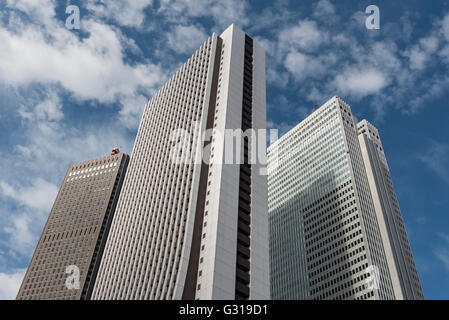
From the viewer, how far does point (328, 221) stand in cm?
15900

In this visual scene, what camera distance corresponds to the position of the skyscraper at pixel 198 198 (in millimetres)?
75875

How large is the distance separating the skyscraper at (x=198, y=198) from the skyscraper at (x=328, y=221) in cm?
6137

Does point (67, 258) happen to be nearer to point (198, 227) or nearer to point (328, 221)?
point (328, 221)

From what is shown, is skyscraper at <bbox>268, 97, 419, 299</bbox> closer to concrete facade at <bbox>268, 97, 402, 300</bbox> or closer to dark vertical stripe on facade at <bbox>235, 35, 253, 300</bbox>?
concrete facade at <bbox>268, 97, 402, 300</bbox>

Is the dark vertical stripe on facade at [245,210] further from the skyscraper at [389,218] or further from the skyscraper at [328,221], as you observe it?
the skyscraper at [389,218]

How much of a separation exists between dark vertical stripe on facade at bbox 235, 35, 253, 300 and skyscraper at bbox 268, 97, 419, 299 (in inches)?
2498

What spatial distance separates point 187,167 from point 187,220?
15920 mm

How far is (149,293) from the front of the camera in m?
77.9

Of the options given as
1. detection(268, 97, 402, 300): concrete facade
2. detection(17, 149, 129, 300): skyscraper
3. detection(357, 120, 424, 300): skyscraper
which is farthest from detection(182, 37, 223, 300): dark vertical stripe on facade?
detection(17, 149, 129, 300): skyscraper

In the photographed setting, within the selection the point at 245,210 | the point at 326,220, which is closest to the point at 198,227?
the point at 245,210

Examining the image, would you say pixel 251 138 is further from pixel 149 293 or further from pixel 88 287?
pixel 88 287

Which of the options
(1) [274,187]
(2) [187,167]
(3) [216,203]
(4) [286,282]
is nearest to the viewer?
→ (3) [216,203]

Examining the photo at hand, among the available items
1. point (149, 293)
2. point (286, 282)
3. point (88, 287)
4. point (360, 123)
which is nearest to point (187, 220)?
point (149, 293)
